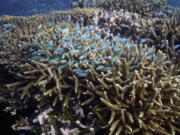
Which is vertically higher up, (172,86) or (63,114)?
(172,86)

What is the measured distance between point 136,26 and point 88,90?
3409mm

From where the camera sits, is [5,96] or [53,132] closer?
[53,132]

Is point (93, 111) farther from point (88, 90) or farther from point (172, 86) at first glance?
point (172, 86)

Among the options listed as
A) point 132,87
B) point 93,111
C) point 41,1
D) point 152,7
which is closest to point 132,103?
point 132,87

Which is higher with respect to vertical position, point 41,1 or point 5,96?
point 41,1

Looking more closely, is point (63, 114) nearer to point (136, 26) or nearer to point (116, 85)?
point (116, 85)

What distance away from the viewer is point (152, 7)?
8391 mm

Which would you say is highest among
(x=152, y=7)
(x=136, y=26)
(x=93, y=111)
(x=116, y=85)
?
(x=152, y=7)

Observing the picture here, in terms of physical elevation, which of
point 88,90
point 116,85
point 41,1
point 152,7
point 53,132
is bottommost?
point 53,132

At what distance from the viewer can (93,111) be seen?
2715mm

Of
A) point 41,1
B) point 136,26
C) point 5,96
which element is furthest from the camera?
point 41,1

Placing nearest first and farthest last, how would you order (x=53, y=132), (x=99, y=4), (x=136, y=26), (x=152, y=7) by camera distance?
1. (x=53, y=132)
2. (x=136, y=26)
3. (x=152, y=7)
4. (x=99, y=4)

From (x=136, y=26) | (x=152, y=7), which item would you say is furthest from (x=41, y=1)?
(x=136, y=26)

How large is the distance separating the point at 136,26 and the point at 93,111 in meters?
3.70
